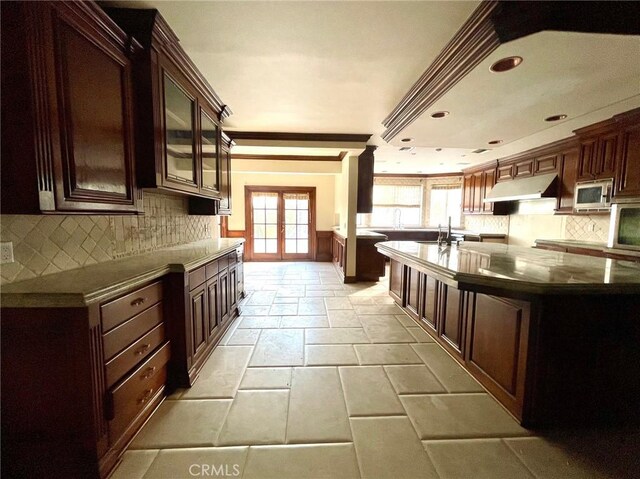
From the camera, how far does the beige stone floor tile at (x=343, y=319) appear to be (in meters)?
2.96

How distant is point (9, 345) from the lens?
1.12 metres

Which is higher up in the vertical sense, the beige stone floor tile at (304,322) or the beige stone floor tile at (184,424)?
the beige stone floor tile at (304,322)

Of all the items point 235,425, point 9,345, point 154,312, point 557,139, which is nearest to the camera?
point 9,345

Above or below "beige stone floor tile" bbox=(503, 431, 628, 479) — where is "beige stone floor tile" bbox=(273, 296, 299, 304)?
above

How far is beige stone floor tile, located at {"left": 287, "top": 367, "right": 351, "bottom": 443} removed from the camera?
1488 mm

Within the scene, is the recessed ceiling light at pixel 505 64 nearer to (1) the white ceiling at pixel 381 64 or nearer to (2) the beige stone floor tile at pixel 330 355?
(1) the white ceiling at pixel 381 64

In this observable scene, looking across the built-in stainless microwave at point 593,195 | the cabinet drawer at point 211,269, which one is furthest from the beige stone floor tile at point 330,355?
the built-in stainless microwave at point 593,195

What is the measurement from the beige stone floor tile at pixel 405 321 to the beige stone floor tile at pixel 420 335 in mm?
79

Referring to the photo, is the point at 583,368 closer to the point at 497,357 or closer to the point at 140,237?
the point at 497,357

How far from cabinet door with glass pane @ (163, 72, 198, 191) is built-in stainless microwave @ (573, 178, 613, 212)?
5018 mm

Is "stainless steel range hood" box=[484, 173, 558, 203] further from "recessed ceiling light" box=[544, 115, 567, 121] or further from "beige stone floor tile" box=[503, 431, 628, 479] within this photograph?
"beige stone floor tile" box=[503, 431, 628, 479]

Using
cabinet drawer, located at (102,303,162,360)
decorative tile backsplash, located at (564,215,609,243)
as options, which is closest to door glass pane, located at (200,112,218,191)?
cabinet drawer, located at (102,303,162,360)

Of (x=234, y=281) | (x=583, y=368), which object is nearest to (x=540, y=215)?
(x=583, y=368)

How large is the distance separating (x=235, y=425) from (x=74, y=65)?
2.11 m
